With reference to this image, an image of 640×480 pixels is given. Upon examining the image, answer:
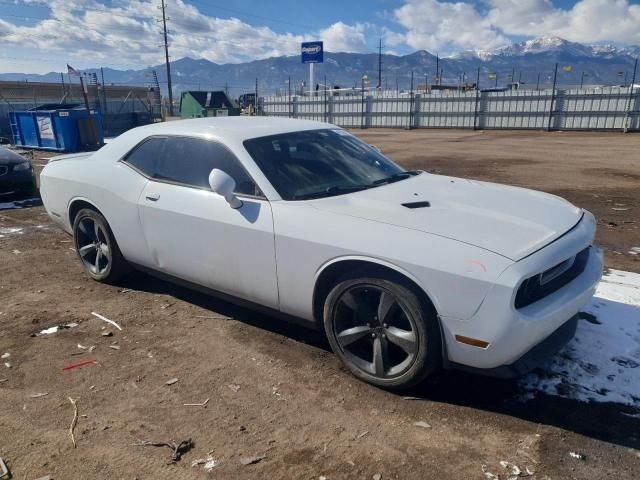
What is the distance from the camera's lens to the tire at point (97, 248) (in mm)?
4527

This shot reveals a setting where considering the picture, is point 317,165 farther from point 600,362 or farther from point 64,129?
point 64,129

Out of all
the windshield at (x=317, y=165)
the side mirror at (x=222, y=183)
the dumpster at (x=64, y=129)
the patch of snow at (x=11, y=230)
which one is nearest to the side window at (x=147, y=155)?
the windshield at (x=317, y=165)

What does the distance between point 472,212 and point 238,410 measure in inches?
71.7

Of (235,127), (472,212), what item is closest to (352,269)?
(472,212)

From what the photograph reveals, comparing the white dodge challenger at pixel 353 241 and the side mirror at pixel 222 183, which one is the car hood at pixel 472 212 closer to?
the white dodge challenger at pixel 353 241

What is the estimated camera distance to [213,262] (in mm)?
3609

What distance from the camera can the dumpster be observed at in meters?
16.2

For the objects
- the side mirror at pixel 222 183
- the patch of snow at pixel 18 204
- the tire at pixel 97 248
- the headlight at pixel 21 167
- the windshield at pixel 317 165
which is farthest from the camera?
the headlight at pixel 21 167

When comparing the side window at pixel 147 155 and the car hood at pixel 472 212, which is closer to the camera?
the car hood at pixel 472 212

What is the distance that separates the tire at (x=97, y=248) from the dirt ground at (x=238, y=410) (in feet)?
0.85

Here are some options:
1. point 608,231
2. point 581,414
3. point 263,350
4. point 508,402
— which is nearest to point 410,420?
point 508,402

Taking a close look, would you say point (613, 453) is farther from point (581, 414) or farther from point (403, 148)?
point (403, 148)

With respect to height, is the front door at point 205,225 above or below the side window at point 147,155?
below

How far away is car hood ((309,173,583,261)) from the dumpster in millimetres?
15148
